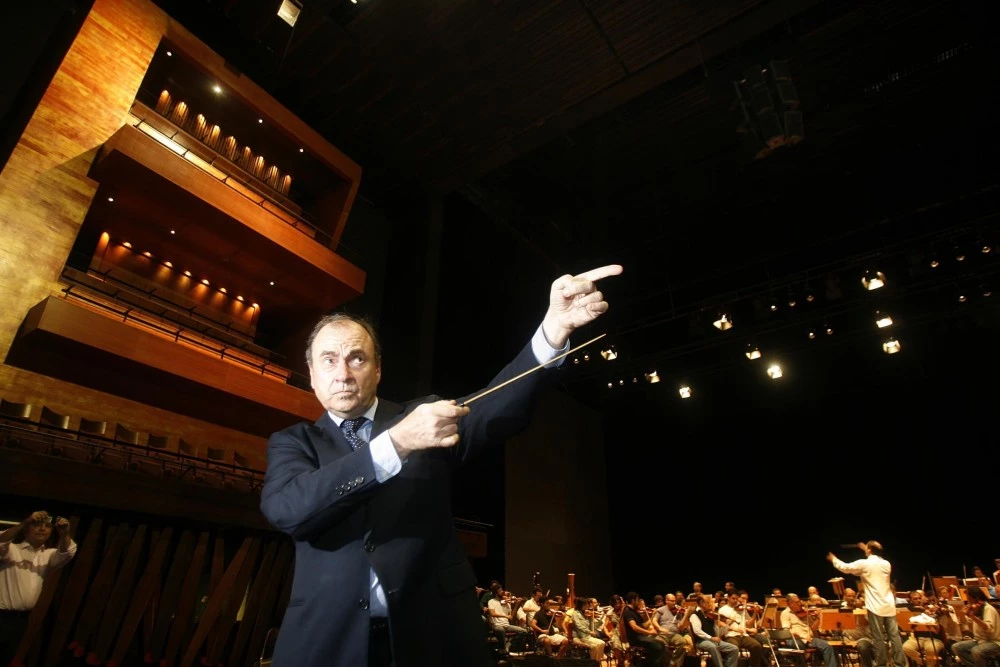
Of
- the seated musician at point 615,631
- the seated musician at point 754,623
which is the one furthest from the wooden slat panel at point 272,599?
the seated musician at point 754,623

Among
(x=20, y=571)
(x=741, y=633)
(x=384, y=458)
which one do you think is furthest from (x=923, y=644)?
(x=20, y=571)

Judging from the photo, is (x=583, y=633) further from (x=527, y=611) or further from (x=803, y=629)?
(x=803, y=629)

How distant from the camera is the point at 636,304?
12.0 metres

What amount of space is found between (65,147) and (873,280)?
1099 cm

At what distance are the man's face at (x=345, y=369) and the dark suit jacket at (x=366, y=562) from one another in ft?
0.41

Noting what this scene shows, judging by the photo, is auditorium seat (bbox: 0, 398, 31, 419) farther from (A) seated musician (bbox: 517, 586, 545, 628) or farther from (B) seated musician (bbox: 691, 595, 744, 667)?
(B) seated musician (bbox: 691, 595, 744, 667)

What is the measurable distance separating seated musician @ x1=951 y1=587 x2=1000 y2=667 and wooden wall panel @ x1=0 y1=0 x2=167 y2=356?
10.5m

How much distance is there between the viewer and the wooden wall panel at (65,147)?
243 inches

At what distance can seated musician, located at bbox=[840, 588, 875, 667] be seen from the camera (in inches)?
258

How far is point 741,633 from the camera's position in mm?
6980

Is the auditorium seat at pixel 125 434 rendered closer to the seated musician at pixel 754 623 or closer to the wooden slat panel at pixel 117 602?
the wooden slat panel at pixel 117 602

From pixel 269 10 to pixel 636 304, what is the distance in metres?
8.15

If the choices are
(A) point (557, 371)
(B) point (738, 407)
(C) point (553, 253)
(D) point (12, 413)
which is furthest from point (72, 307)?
(B) point (738, 407)

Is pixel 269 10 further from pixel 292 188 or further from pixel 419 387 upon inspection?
pixel 419 387
